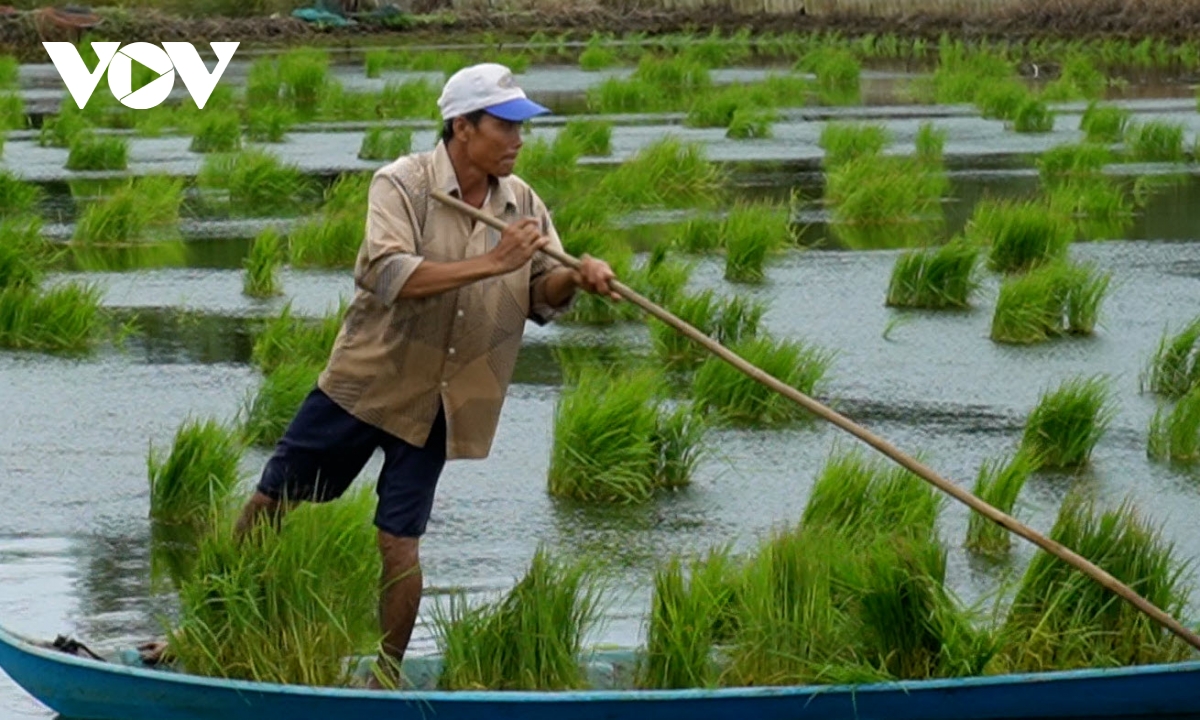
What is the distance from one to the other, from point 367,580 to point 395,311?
2.74 ft

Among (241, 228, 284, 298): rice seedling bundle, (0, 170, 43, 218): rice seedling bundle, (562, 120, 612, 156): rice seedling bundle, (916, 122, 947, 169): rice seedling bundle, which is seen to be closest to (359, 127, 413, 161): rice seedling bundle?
(562, 120, 612, 156): rice seedling bundle

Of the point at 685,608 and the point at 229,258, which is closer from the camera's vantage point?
the point at 685,608

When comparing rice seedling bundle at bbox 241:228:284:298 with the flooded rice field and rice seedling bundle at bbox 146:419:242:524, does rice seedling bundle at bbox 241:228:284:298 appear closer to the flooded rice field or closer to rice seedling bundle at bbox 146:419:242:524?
the flooded rice field

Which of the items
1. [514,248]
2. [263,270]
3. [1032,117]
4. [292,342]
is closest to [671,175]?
[263,270]

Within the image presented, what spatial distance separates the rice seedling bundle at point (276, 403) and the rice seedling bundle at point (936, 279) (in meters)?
4.22

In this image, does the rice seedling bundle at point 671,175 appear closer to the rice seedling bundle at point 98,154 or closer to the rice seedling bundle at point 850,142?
the rice seedling bundle at point 850,142

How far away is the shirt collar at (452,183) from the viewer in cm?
620

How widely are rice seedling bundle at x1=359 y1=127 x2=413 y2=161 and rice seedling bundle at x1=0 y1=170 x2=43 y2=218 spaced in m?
3.72

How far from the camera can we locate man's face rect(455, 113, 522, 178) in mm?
6152

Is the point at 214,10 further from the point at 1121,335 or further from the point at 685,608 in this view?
the point at 685,608

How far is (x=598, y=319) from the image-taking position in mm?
12734

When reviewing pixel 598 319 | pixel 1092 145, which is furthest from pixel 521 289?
pixel 1092 145

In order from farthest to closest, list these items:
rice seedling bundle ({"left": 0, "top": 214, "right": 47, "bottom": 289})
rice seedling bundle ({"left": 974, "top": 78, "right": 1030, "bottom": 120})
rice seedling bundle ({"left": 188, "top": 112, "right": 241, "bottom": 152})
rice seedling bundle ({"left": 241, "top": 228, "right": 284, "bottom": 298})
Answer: rice seedling bundle ({"left": 974, "top": 78, "right": 1030, "bottom": 120}) → rice seedling bundle ({"left": 188, "top": 112, "right": 241, "bottom": 152}) → rice seedling bundle ({"left": 241, "top": 228, "right": 284, "bottom": 298}) → rice seedling bundle ({"left": 0, "top": 214, "right": 47, "bottom": 289})

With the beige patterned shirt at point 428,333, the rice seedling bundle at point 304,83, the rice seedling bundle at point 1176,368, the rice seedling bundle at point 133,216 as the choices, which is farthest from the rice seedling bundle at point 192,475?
the rice seedling bundle at point 304,83
